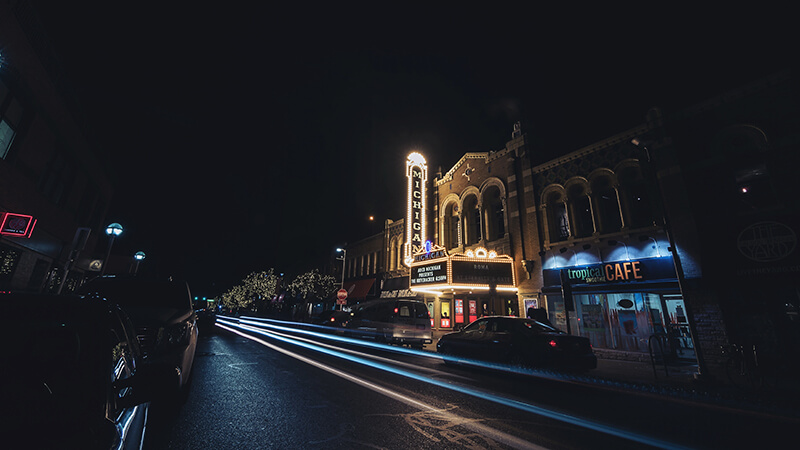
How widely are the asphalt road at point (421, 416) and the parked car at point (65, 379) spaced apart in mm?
915

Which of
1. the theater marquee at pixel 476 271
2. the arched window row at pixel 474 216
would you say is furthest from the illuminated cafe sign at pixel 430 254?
the arched window row at pixel 474 216

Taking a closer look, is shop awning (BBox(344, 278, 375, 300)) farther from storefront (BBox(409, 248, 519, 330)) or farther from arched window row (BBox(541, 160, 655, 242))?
arched window row (BBox(541, 160, 655, 242))

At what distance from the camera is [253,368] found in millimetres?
7711

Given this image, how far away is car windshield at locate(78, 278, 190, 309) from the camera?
18.7 ft

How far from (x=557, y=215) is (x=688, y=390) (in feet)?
37.6

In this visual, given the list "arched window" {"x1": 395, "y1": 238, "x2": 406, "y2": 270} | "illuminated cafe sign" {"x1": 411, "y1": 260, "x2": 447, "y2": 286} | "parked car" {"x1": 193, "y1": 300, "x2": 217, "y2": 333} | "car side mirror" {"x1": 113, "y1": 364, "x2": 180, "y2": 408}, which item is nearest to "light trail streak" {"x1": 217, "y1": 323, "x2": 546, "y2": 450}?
"parked car" {"x1": 193, "y1": 300, "x2": 217, "y2": 333}

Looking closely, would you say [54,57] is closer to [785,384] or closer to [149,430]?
[149,430]

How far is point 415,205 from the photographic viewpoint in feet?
80.5

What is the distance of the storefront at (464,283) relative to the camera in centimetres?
1833

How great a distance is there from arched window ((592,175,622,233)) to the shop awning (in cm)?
1977

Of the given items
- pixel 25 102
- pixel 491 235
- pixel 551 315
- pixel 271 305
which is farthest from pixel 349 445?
pixel 271 305

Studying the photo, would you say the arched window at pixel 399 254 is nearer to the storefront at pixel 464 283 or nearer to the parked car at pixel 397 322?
the storefront at pixel 464 283

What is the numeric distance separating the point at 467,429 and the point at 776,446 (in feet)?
13.2

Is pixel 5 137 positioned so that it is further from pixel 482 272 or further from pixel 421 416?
pixel 482 272
